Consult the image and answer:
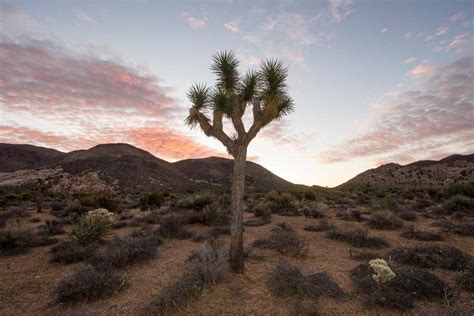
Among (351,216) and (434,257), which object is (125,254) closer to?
(434,257)

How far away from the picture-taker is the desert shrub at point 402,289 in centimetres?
477

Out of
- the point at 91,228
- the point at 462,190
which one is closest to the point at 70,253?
Answer: the point at 91,228

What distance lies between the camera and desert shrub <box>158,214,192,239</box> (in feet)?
32.4

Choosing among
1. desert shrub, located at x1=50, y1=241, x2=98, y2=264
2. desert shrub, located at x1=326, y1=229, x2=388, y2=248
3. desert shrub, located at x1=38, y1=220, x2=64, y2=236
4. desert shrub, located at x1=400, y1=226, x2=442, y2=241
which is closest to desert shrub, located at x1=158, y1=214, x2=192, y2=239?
desert shrub, located at x1=50, y1=241, x2=98, y2=264

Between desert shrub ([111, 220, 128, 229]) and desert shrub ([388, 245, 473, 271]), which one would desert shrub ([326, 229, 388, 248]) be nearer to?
desert shrub ([388, 245, 473, 271])

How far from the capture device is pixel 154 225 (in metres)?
11.9

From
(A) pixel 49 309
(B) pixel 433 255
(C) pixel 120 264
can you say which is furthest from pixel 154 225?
(B) pixel 433 255

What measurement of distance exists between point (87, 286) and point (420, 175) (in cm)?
5934

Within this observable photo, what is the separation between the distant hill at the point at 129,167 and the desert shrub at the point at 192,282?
43134 mm

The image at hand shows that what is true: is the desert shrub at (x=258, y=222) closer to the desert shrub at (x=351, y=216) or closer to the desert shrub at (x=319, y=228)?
the desert shrub at (x=319, y=228)

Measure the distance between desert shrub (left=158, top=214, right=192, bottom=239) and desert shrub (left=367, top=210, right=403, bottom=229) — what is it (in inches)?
307

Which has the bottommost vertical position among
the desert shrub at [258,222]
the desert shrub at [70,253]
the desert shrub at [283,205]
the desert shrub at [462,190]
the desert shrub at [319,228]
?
the desert shrub at [70,253]

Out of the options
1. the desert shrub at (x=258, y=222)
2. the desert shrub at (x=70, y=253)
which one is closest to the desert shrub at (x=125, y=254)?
the desert shrub at (x=70, y=253)

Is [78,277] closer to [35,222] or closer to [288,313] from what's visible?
[288,313]
